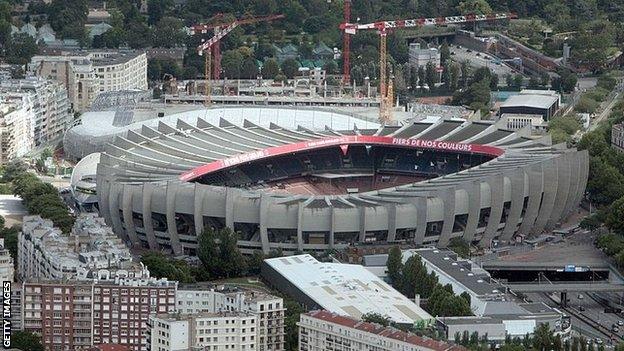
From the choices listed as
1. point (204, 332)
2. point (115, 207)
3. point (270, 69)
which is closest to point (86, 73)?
point (270, 69)

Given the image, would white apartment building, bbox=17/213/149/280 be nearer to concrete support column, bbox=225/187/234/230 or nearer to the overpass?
concrete support column, bbox=225/187/234/230

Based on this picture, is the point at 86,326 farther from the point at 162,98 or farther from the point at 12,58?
the point at 12,58

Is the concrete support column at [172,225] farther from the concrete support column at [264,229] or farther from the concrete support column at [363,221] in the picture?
the concrete support column at [363,221]

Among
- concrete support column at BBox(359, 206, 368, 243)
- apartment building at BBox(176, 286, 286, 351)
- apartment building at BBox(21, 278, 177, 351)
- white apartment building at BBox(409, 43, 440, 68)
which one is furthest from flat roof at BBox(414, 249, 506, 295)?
white apartment building at BBox(409, 43, 440, 68)

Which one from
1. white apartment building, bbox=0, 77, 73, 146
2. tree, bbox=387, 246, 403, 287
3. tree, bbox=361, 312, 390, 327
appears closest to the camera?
tree, bbox=361, 312, 390, 327

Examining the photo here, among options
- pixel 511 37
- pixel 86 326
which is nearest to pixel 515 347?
pixel 86 326

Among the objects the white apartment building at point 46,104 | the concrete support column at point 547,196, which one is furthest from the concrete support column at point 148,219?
the white apartment building at point 46,104

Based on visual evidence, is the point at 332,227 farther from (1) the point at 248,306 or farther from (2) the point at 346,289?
(1) the point at 248,306
